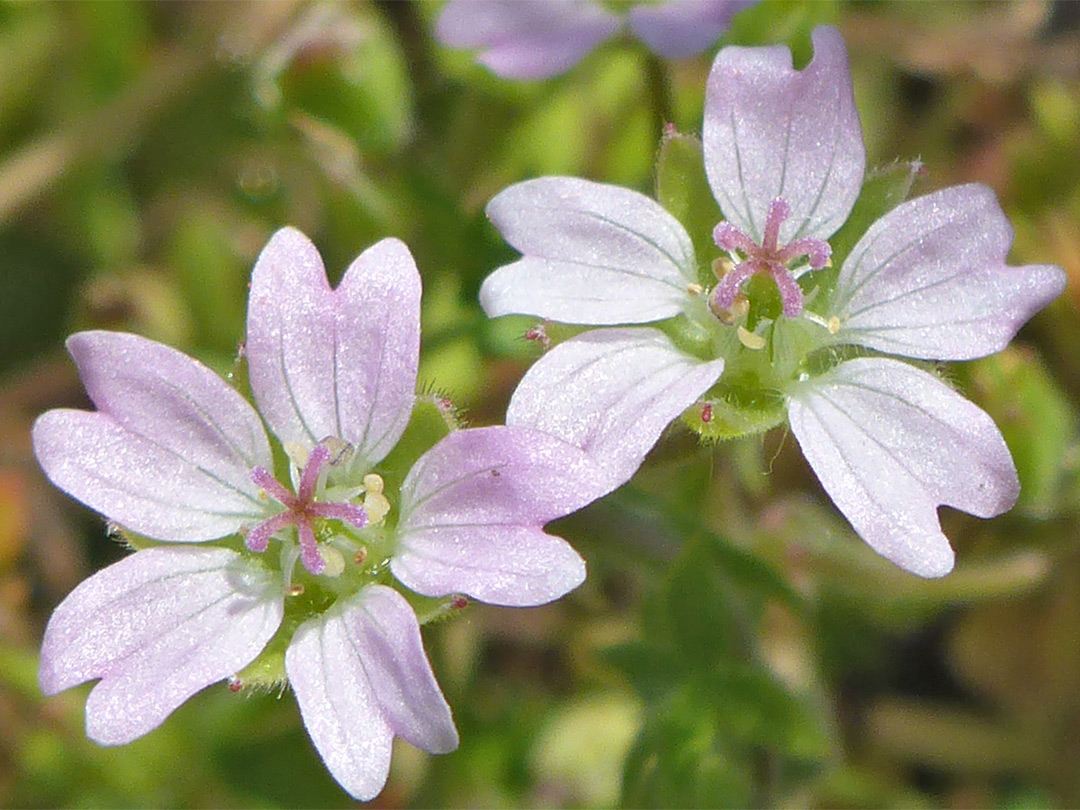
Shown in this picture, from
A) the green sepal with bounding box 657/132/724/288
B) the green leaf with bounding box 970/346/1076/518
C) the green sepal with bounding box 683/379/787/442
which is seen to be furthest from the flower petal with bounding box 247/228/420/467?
the green leaf with bounding box 970/346/1076/518

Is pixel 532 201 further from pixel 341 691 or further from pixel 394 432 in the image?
pixel 341 691

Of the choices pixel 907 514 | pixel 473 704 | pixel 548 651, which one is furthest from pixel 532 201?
pixel 548 651

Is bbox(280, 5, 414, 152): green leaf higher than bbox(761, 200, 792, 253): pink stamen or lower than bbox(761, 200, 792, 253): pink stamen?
lower

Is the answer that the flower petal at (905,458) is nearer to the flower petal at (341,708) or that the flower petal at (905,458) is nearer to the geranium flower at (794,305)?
the geranium flower at (794,305)

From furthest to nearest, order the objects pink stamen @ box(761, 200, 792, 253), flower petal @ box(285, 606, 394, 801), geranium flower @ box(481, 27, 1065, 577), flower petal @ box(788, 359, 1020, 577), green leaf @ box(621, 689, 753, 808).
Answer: green leaf @ box(621, 689, 753, 808) → pink stamen @ box(761, 200, 792, 253) → geranium flower @ box(481, 27, 1065, 577) → flower petal @ box(788, 359, 1020, 577) → flower petal @ box(285, 606, 394, 801)

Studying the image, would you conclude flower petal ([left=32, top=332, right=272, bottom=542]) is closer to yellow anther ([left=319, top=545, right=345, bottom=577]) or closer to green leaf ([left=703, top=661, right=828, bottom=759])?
yellow anther ([left=319, top=545, right=345, bottom=577])

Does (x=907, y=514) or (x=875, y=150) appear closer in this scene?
(x=907, y=514)

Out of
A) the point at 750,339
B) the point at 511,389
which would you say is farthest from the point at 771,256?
the point at 511,389

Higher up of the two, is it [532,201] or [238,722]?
[532,201]
